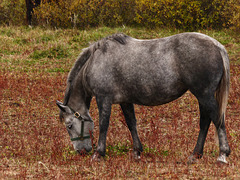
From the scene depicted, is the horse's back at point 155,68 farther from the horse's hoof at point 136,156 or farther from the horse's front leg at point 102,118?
the horse's hoof at point 136,156

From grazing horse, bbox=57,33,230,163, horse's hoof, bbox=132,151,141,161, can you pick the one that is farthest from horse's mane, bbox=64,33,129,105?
horse's hoof, bbox=132,151,141,161

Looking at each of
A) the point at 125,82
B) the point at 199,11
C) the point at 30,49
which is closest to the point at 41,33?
the point at 30,49

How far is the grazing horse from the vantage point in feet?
17.1

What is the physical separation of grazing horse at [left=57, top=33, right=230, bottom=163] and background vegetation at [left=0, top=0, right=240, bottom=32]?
12.2 m

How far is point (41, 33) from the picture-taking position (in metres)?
17.1

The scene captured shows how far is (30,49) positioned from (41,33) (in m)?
2.10

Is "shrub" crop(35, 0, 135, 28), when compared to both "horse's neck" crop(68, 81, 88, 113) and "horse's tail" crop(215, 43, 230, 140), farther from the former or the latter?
"horse's tail" crop(215, 43, 230, 140)

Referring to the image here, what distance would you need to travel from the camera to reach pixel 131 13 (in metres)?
19.8

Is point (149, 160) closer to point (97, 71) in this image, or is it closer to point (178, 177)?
point (178, 177)

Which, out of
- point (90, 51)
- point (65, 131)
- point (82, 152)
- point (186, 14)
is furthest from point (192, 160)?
point (186, 14)

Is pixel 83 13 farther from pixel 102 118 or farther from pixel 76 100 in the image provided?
pixel 102 118

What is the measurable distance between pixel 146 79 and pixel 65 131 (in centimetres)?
322

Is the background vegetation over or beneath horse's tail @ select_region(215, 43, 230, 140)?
over

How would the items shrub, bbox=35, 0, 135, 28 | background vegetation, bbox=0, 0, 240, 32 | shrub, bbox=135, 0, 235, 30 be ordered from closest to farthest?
shrub, bbox=135, 0, 235, 30
background vegetation, bbox=0, 0, 240, 32
shrub, bbox=35, 0, 135, 28
